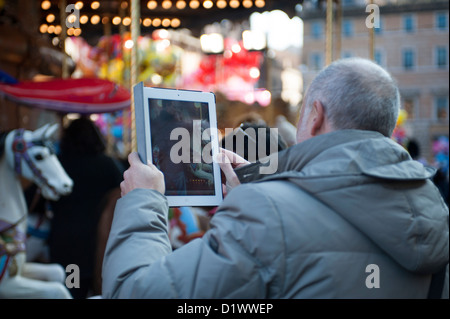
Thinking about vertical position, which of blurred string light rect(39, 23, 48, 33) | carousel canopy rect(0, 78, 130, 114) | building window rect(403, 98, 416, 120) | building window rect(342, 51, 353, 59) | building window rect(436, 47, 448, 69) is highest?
building window rect(342, 51, 353, 59)

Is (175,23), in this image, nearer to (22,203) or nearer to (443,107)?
(22,203)

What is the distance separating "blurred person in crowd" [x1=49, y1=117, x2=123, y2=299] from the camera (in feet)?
14.4

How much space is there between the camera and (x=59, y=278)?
4.08 m

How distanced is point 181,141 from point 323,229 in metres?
0.52

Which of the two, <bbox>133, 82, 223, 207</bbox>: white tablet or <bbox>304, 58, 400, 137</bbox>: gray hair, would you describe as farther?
<bbox>133, 82, 223, 207</bbox>: white tablet

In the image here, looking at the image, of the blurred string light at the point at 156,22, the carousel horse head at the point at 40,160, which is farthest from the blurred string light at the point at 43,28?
the carousel horse head at the point at 40,160

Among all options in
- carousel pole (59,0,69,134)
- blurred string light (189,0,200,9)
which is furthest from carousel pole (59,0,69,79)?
blurred string light (189,0,200,9)

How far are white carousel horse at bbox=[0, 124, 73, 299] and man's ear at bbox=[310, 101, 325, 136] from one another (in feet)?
8.89

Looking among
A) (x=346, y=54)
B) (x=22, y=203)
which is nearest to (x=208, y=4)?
(x=22, y=203)

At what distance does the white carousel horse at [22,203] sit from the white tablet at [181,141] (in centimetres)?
236

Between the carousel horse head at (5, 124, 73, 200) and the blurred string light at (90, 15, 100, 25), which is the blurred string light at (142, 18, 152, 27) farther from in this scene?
the carousel horse head at (5, 124, 73, 200)

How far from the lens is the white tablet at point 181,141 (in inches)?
58.8

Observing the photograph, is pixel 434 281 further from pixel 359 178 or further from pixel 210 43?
pixel 210 43

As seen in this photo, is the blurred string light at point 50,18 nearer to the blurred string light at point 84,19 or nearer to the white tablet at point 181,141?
the blurred string light at point 84,19
